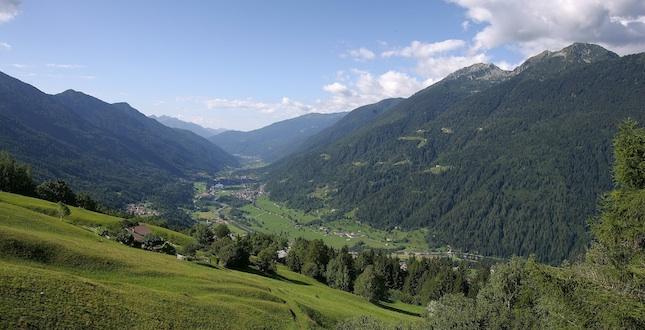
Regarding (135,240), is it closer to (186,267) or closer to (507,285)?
(186,267)

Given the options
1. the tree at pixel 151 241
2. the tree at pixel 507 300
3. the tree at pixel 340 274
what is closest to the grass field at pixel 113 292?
the tree at pixel 151 241

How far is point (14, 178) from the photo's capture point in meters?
132

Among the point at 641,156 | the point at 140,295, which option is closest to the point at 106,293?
the point at 140,295

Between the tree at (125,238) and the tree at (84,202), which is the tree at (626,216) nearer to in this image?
the tree at (125,238)

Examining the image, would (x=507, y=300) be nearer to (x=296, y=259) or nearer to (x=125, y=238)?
(x=125, y=238)

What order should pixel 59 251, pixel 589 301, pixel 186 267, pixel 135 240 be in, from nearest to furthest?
1. pixel 589 301
2. pixel 59 251
3. pixel 186 267
4. pixel 135 240

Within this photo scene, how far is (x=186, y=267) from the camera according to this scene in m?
71.8

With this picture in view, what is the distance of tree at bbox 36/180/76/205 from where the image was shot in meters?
138

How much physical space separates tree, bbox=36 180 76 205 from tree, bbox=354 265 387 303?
92.1m

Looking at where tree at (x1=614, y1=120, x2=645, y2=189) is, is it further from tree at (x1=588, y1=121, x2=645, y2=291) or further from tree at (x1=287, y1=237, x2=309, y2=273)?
tree at (x1=287, y1=237, x2=309, y2=273)

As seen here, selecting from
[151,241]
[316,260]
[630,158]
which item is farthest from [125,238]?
[630,158]

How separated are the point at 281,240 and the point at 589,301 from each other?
5932 inches

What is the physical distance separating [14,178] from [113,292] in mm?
110158

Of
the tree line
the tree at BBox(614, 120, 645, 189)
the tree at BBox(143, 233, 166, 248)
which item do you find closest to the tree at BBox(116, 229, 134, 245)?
the tree at BBox(143, 233, 166, 248)
